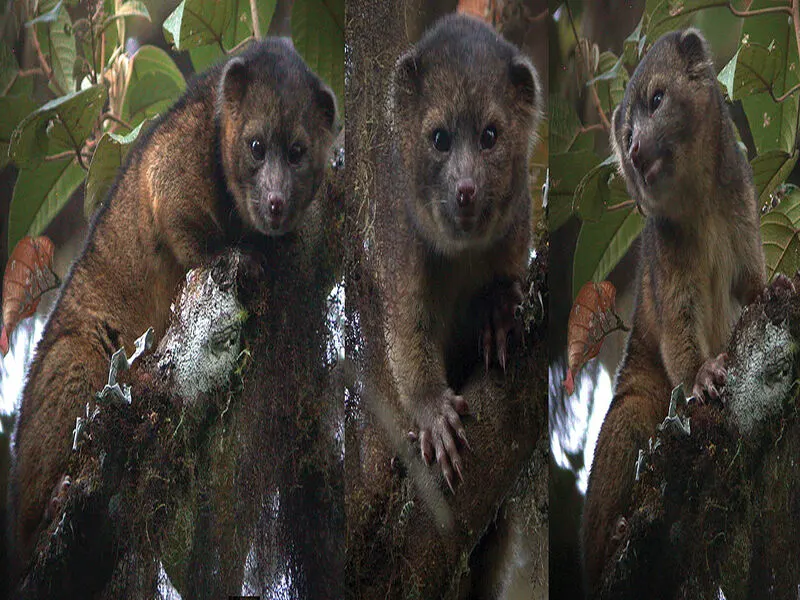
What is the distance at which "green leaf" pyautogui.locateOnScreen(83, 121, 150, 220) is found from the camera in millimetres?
3357

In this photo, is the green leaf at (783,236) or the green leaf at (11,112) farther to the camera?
the green leaf at (11,112)

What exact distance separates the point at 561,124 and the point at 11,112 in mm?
1995

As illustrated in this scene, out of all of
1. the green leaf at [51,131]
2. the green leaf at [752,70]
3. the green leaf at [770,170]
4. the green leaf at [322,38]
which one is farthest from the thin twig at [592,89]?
the green leaf at [51,131]

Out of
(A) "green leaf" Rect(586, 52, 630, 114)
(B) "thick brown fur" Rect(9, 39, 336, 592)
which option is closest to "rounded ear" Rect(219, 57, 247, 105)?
(B) "thick brown fur" Rect(9, 39, 336, 592)

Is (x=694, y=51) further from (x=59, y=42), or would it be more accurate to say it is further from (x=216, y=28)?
(x=59, y=42)

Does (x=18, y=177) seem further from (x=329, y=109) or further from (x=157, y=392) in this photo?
(x=329, y=109)

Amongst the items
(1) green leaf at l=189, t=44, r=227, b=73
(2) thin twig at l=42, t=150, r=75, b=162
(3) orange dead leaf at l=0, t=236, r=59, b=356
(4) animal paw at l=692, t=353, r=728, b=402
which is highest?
(1) green leaf at l=189, t=44, r=227, b=73

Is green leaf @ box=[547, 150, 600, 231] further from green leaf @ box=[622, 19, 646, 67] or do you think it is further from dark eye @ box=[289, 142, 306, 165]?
dark eye @ box=[289, 142, 306, 165]

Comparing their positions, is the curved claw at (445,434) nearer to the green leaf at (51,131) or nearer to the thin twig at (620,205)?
the thin twig at (620,205)

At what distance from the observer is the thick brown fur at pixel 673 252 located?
117 inches

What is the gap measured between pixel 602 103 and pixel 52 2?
6.65 ft

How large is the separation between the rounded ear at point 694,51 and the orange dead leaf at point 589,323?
79 cm

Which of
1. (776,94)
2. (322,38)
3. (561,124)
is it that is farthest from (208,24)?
(776,94)

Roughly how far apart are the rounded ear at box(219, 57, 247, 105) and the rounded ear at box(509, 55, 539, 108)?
99cm
